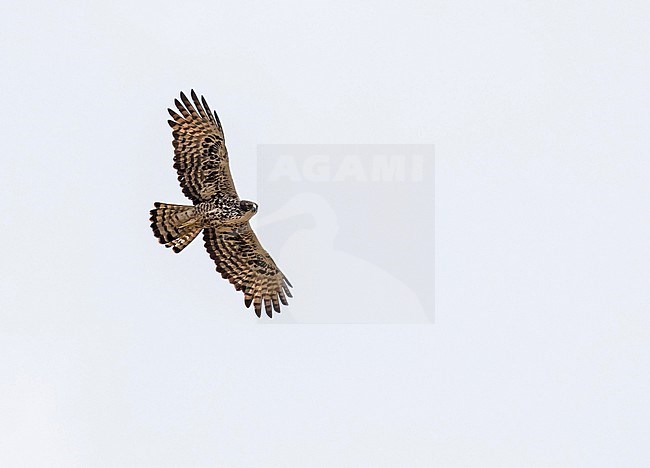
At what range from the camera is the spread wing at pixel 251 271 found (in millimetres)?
22719

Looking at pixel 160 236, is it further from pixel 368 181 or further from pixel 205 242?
pixel 368 181

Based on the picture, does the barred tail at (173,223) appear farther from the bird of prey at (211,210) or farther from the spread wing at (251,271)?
the spread wing at (251,271)

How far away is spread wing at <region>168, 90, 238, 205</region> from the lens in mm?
22016

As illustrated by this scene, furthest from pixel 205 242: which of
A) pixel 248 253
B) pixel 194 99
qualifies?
pixel 194 99

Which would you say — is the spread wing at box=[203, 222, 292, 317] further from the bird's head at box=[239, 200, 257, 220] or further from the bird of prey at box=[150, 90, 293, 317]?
the bird's head at box=[239, 200, 257, 220]

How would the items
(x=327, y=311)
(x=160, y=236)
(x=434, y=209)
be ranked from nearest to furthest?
(x=160, y=236), (x=327, y=311), (x=434, y=209)

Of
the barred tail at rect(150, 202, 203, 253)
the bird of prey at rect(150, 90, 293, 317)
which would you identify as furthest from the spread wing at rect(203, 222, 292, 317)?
the barred tail at rect(150, 202, 203, 253)

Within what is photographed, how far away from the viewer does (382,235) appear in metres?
29.9

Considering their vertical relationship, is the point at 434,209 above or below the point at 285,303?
above

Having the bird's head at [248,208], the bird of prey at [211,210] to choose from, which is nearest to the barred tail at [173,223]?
the bird of prey at [211,210]

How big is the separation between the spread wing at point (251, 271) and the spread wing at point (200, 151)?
935 mm

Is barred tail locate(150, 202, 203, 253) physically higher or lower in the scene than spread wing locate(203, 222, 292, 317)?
higher

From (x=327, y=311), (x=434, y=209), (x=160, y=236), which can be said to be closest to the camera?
(x=160, y=236)

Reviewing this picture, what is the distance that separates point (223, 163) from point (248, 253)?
176 centimetres
